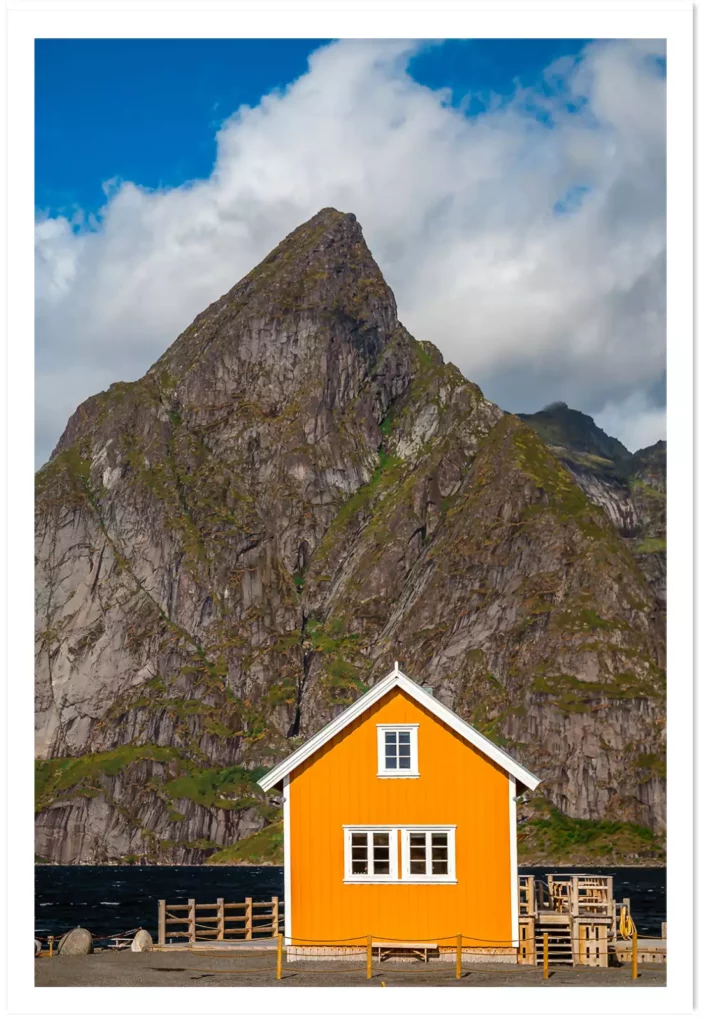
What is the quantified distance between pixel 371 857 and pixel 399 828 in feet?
3.56

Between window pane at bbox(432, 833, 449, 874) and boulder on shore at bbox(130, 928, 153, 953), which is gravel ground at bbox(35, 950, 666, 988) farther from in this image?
boulder on shore at bbox(130, 928, 153, 953)

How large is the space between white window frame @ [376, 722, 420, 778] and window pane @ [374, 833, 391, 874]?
1.67 meters

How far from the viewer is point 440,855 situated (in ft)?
123

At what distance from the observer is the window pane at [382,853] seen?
123ft

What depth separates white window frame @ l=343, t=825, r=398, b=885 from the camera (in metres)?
37.3

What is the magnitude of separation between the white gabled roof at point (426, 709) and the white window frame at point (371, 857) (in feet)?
7.63

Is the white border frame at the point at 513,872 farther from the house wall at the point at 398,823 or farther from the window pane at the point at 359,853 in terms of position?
the window pane at the point at 359,853

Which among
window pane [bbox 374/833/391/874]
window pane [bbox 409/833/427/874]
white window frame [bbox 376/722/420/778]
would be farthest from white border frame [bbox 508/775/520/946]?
window pane [bbox 374/833/391/874]

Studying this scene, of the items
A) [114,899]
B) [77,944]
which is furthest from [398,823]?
[114,899]

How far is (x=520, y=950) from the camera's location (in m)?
36.7

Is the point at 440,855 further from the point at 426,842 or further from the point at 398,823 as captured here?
the point at 398,823
